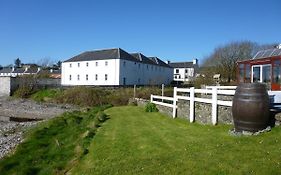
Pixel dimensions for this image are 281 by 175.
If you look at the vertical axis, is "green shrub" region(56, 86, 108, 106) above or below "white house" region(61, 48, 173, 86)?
below

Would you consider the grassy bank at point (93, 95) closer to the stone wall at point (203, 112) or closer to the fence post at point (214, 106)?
the stone wall at point (203, 112)

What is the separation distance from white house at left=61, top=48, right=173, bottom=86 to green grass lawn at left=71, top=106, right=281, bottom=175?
1828 inches

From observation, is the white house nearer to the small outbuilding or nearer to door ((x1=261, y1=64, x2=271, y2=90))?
the small outbuilding

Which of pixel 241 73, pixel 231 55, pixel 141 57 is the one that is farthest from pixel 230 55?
pixel 241 73

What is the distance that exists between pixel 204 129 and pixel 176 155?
3413 mm

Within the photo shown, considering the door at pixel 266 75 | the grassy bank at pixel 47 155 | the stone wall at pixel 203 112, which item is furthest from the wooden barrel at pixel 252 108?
the door at pixel 266 75

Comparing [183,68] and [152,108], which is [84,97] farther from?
[183,68]

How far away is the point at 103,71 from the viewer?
2323 inches

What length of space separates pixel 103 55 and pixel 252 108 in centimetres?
5303

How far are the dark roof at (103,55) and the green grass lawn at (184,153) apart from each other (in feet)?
154

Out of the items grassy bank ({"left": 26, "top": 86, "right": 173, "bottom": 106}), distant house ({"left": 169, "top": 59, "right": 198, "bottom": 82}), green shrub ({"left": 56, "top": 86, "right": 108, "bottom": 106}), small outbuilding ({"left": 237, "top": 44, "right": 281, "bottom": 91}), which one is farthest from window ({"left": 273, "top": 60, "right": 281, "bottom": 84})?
distant house ({"left": 169, "top": 59, "right": 198, "bottom": 82})

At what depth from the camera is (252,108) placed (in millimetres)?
8711

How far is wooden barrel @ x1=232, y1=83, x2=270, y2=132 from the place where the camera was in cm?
865

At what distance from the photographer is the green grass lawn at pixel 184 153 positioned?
6.39m
